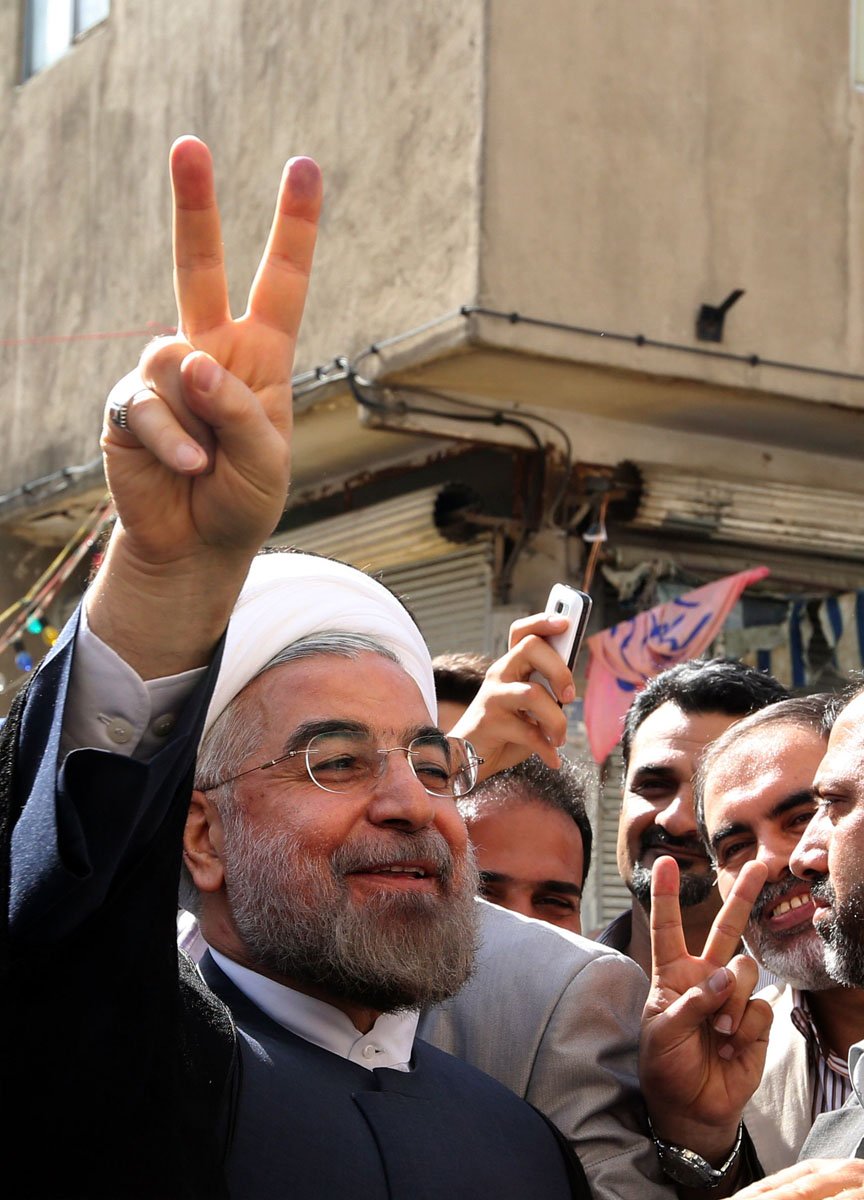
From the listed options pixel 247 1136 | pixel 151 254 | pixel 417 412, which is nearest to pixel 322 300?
pixel 417 412

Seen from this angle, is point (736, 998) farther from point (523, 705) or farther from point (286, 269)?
point (286, 269)

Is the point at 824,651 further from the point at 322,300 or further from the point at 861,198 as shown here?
the point at 322,300

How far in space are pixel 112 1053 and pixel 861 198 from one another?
28.2ft

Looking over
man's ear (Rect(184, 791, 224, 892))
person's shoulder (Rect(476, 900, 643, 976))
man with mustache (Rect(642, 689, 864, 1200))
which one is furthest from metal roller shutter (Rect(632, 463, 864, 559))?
man's ear (Rect(184, 791, 224, 892))

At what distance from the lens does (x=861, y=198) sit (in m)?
9.52

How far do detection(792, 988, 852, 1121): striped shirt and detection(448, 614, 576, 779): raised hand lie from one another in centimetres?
67

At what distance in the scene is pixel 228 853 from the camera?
2531mm

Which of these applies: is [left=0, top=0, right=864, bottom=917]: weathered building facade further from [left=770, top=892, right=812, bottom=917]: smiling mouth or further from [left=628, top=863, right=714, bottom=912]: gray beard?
[left=770, top=892, right=812, bottom=917]: smiling mouth

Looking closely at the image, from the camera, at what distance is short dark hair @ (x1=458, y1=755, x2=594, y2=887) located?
370cm

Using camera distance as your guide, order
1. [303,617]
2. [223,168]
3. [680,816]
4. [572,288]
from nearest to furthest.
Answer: [303,617], [680,816], [572,288], [223,168]

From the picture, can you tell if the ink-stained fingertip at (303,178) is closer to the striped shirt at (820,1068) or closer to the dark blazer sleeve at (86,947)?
the dark blazer sleeve at (86,947)

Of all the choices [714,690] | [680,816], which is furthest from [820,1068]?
[714,690]

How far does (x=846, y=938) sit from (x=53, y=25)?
11960 mm

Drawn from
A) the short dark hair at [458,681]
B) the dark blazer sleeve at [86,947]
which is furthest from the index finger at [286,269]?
the short dark hair at [458,681]
